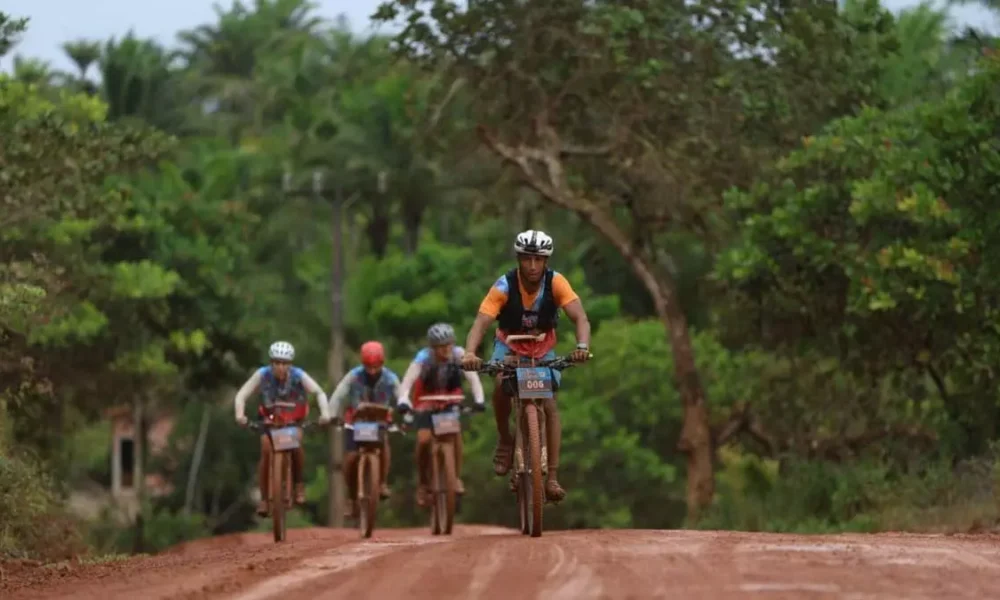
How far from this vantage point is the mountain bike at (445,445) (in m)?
20.6

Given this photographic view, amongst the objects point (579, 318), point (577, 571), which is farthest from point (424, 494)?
point (577, 571)

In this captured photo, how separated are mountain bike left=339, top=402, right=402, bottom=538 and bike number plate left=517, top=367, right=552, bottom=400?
5578 mm

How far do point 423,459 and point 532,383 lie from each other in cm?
610

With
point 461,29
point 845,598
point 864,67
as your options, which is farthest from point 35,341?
point 845,598

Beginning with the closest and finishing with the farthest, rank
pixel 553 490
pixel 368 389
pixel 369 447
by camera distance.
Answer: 1. pixel 553 490
2. pixel 369 447
3. pixel 368 389

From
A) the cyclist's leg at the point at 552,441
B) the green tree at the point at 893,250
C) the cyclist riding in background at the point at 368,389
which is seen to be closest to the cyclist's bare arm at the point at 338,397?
the cyclist riding in background at the point at 368,389

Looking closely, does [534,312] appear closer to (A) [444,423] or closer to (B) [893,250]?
(A) [444,423]

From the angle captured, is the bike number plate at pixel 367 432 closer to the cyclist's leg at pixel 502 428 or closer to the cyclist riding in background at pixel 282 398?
the cyclist riding in background at pixel 282 398

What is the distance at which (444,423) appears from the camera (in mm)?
20578

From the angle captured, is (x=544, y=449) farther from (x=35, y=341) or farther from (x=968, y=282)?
(x=35, y=341)

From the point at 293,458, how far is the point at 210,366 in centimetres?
3359

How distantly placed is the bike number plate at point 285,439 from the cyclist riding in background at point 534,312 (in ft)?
15.0

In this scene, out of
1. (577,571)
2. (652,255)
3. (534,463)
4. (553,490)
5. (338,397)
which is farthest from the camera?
(652,255)

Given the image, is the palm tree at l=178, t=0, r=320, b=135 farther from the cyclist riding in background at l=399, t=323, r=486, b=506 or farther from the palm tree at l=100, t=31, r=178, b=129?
the cyclist riding in background at l=399, t=323, r=486, b=506
